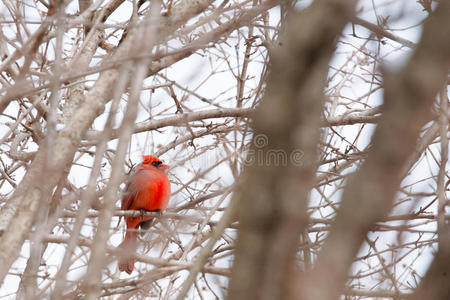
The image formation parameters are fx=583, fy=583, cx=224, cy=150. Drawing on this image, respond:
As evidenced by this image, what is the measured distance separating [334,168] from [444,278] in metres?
3.69

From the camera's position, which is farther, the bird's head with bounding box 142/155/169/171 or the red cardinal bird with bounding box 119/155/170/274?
the bird's head with bounding box 142/155/169/171

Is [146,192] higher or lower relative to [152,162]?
lower

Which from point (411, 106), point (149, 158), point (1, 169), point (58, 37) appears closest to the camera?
point (411, 106)

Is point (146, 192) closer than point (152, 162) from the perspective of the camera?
Yes

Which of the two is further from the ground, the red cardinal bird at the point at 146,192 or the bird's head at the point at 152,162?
the bird's head at the point at 152,162

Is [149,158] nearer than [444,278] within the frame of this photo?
No

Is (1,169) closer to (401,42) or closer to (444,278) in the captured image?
(401,42)

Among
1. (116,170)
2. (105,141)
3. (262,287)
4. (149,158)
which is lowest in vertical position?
(262,287)

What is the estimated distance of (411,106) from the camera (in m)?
1.21

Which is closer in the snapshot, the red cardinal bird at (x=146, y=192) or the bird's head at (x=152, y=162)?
the red cardinal bird at (x=146, y=192)

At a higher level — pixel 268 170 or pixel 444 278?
pixel 268 170

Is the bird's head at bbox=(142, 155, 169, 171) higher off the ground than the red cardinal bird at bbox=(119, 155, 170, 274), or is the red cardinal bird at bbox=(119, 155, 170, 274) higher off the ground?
the bird's head at bbox=(142, 155, 169, 171)

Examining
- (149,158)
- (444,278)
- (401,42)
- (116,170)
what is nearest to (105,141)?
(116,170)

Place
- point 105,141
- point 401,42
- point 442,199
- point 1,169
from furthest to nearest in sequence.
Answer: point 1,169 < point 401,42 < point 442,199 < point 105,141
